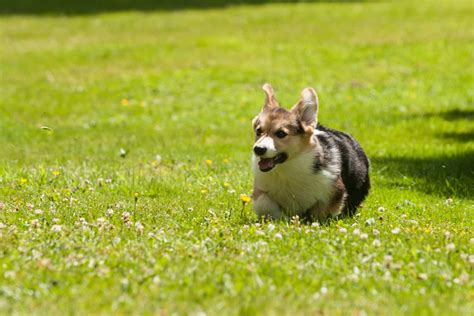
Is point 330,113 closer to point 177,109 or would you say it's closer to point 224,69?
point 177,109

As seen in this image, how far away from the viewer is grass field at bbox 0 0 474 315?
6.24 meters

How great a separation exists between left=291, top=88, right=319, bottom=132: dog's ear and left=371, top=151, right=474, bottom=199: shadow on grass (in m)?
2.98

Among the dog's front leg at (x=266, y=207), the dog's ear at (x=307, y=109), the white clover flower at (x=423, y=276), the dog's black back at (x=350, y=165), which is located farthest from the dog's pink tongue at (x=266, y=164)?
the white clover flower at (x=423, y=276)

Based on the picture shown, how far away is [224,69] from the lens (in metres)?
23.9

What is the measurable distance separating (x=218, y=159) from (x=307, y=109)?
17.8 ft

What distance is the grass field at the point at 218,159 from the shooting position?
20.5ft

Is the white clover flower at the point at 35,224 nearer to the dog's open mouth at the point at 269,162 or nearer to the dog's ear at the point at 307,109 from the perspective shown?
the dog's open mouth at the point at 269,162

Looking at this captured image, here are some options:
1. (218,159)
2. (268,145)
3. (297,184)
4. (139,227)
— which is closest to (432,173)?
(218,159)

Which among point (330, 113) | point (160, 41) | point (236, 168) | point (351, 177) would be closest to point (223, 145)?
point (236, 168)

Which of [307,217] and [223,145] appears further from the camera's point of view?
[223,145]

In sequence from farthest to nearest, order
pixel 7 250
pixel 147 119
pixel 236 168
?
pixel 147 119, pixel 236 168, pixel 7 250

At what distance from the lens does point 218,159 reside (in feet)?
46.6

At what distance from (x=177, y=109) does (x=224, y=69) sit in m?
4.30

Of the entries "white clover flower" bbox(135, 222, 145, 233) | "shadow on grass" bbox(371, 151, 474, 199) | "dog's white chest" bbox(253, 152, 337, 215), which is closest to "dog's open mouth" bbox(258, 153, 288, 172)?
"dog's white chest" bbox(253, 152, 337, 215)
